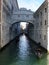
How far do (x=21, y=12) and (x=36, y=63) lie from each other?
2286 cm

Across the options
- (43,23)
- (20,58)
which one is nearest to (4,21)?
(43,23)

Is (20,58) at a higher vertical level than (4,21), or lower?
lower

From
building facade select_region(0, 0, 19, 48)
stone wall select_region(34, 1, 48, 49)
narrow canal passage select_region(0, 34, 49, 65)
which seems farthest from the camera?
stone wall select_region(34, 1, 48, 49)

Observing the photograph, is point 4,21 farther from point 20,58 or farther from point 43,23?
point 20,58

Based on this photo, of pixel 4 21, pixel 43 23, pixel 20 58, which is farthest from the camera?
pixel 4 21

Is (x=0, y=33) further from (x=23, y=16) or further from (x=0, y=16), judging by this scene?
(x=23, y=16)

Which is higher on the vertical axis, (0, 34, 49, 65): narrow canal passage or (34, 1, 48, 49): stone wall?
(34, 1, 48, 49): stone wall

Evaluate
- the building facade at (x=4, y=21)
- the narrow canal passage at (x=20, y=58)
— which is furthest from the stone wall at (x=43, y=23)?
the building facade at (x=4, y=21)

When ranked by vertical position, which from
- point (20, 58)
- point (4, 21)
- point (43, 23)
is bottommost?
point (20, 58)

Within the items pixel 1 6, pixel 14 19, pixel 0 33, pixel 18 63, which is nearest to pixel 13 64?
pixel 18 63

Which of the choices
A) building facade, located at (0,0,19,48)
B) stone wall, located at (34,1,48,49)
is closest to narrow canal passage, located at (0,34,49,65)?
building facade, located at (0,0,19,48)

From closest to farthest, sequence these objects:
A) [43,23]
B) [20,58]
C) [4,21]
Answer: [20,58]
[43,23]
[4,21]

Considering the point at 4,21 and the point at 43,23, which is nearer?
the point at 43,23

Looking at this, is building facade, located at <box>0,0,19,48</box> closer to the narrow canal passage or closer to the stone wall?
the narrow canal passage
